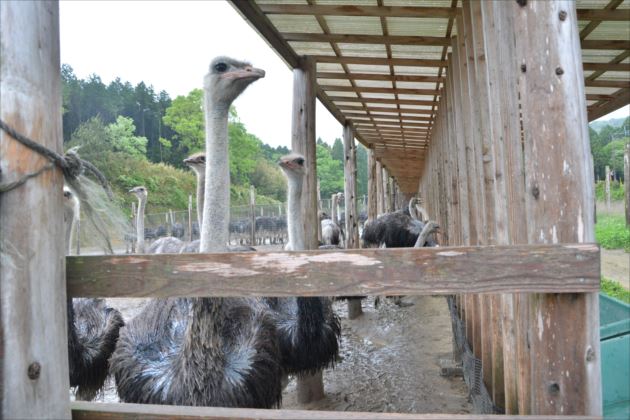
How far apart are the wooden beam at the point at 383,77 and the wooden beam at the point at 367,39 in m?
1.18

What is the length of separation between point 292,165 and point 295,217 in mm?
445

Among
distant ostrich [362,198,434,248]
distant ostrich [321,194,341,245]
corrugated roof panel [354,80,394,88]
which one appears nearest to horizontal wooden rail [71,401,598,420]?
corrugated roof panel [354,80,394,88]

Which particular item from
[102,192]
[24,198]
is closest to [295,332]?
[102,192]

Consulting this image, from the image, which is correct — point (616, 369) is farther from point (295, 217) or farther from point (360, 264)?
point (295, 217)

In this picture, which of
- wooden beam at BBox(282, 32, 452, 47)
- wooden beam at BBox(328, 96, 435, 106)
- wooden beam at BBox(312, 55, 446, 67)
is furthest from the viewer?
wooden beam at BBox(328, 96, 435, 106)

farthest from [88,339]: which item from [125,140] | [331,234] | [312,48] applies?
[125,140]

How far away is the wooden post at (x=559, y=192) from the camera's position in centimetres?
161

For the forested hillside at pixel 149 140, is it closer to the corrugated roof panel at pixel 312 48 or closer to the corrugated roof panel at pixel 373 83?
the corrugated roof panel at pixel 373 83

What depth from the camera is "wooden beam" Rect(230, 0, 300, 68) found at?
3.84 m

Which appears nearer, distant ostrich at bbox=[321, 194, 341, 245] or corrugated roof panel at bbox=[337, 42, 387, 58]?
corrugated roof panel at bbox=[337, 42, 387, 58]

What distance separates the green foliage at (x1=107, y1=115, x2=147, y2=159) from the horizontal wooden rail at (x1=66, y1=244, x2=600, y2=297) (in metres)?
38.4

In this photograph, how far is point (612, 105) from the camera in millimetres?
7227

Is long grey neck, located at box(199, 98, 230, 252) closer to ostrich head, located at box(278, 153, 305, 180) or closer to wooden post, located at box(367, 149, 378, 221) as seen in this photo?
ostrich head, located at box(278, 153, 305, 180)

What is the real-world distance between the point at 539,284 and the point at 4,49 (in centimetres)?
160
